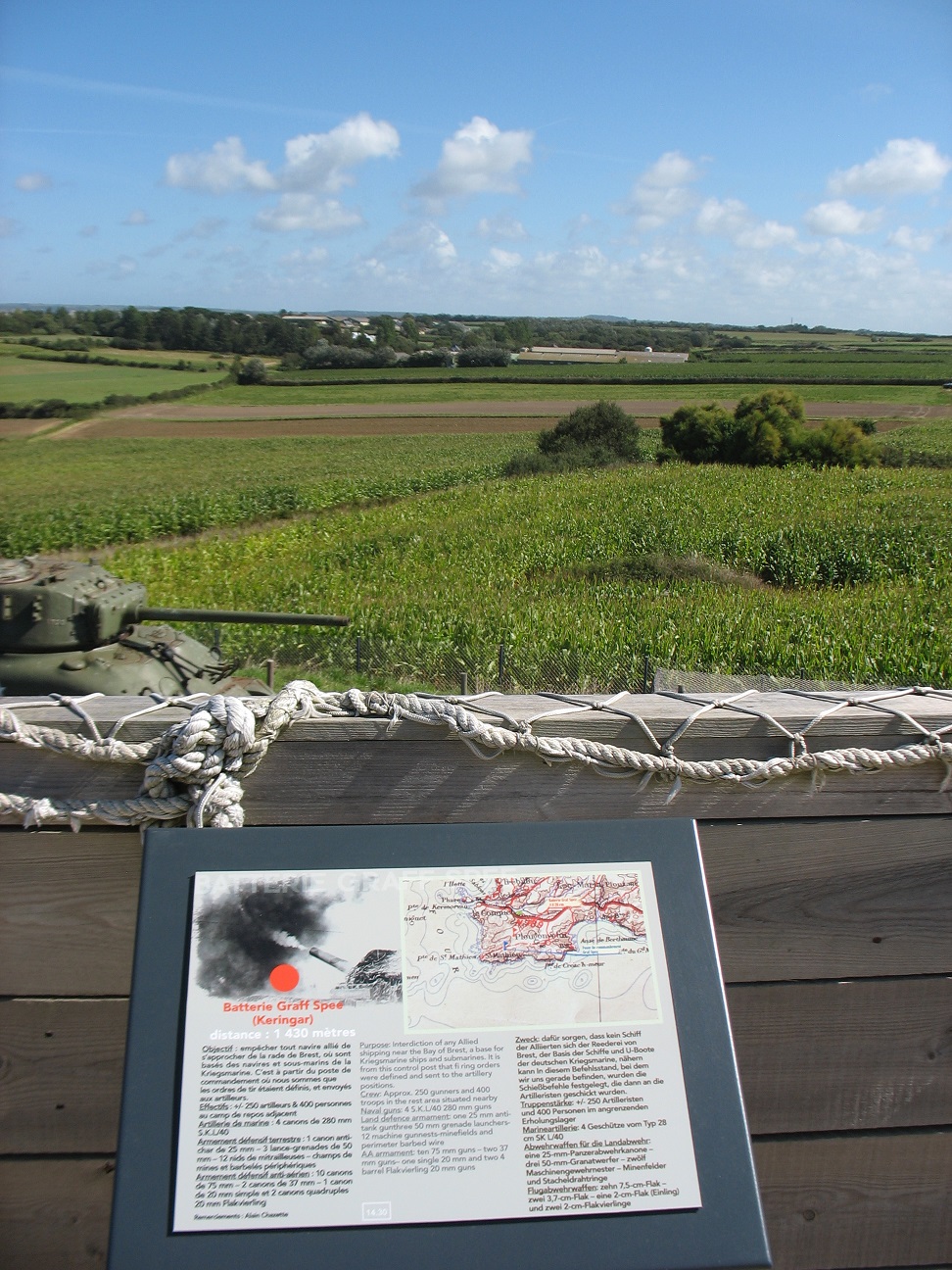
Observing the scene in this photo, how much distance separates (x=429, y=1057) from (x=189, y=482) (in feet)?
66.6

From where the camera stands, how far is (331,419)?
22.8m

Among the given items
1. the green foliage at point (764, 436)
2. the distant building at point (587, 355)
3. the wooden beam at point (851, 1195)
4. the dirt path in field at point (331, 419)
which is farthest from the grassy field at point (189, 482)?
the wooden beam at point (851, 1195)

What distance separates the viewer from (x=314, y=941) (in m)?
1.84

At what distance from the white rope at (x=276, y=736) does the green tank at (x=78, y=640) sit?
5198 millimetres

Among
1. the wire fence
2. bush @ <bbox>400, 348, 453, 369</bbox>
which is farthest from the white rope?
bush @ <bbox>400, 348, 453, 369</bbox>

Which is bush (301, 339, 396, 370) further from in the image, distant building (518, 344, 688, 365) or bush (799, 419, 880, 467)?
bush (799, 419, 880, 467)

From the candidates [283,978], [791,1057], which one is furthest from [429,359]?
[283,978]

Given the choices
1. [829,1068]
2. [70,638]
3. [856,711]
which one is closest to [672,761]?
[856,711]

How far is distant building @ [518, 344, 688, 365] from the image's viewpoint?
20969 millimetres

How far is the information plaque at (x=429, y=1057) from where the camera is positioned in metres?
1.68

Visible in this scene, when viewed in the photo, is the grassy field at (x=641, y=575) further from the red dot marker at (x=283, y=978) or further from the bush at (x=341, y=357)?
the red dot marker at (x=283, y=978)

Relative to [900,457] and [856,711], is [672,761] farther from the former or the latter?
[900,457]

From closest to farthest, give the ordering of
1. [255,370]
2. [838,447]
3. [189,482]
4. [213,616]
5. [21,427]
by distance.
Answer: [213,616]
[838,447]
[189,482]
[21,427]
[255,370]

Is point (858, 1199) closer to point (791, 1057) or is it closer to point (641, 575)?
point (791, 1057)
